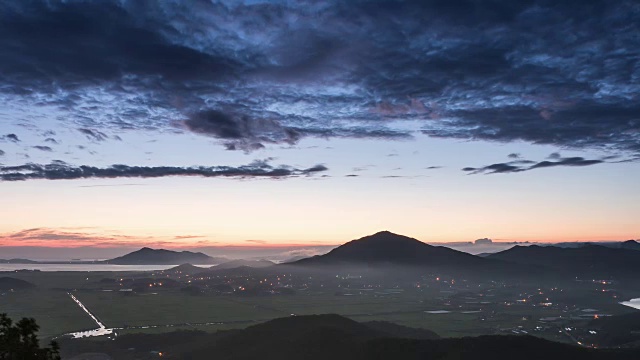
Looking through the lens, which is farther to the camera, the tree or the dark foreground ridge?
the dark foreground ridge

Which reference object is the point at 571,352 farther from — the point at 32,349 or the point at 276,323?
the point at 32,349

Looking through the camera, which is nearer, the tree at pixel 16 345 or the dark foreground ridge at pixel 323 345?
the tree at pixel 16 345

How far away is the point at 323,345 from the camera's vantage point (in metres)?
127

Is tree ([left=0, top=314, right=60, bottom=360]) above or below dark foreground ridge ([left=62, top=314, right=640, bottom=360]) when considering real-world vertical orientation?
above

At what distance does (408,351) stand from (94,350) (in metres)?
85.9

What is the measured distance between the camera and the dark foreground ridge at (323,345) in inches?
4405

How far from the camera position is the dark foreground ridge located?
11188 centimetres

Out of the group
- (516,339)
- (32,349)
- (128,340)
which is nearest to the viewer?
(32,349)

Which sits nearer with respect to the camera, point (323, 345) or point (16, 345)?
point (16, 345)

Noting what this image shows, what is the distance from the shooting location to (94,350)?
140m

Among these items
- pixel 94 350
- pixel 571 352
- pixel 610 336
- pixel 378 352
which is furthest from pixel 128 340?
pixel 610 336

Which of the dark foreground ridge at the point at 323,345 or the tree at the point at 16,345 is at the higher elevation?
the tree at the point at 16,345

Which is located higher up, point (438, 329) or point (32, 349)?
point (32, 349)

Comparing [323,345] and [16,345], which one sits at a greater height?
[16,345]
